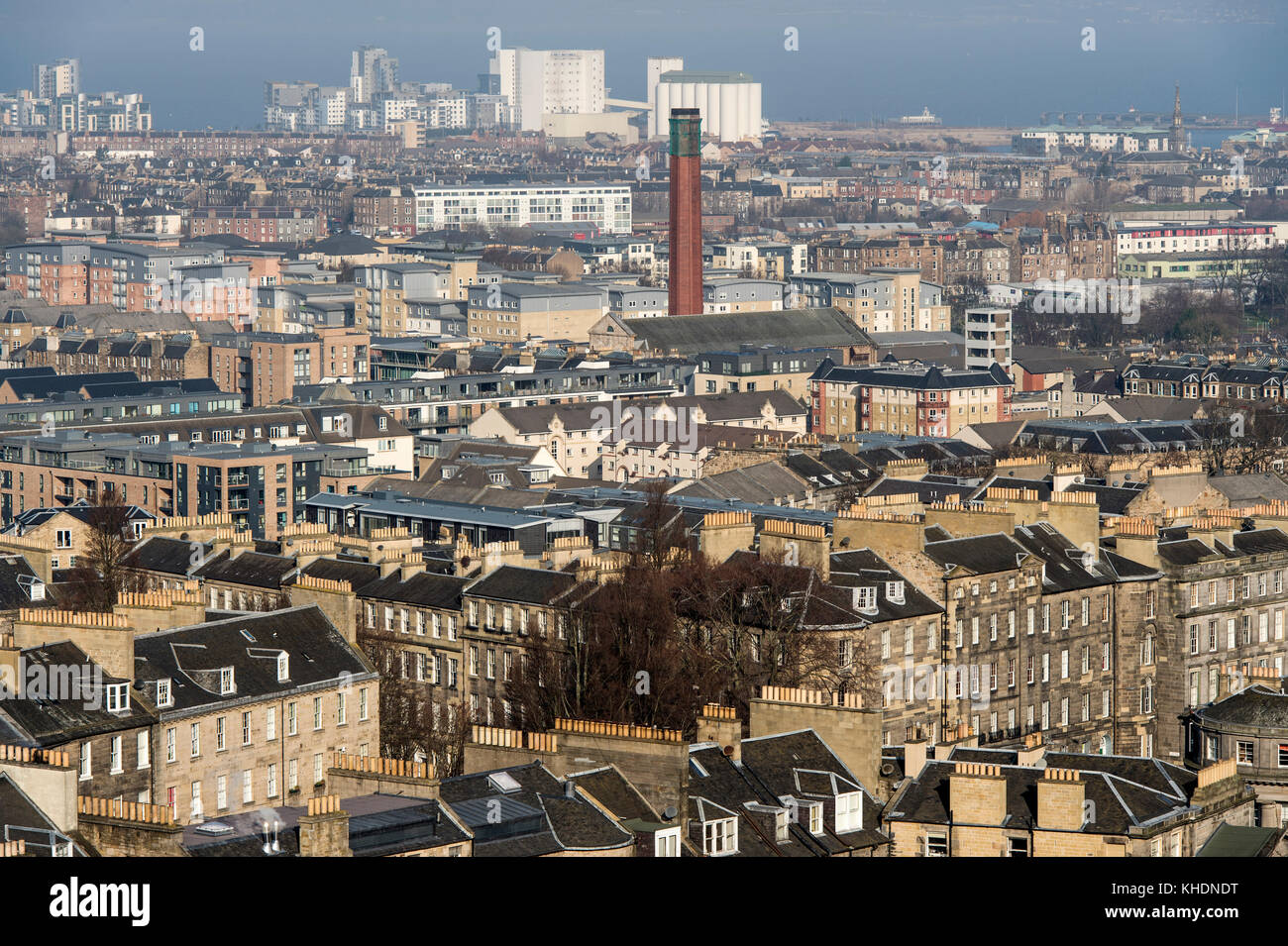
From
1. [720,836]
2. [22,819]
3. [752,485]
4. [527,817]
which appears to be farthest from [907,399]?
[22,819]

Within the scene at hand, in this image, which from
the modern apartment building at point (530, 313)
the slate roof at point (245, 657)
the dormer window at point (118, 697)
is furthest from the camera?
the modern apartment building at point (530, 313)

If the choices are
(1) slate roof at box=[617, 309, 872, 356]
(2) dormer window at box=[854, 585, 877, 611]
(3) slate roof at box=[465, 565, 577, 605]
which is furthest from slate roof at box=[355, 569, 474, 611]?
(1) slate roof at box=[617, 309, 872, 356]

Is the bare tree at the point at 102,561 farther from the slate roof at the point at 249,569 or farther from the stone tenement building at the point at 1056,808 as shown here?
the stone tenement building at the point at 1056,808

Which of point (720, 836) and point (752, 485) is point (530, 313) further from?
point (720, 836)

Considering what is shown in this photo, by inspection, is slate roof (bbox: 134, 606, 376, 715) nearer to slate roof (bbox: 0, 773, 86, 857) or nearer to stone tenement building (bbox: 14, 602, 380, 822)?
stone tenement building (bbox: 14, 602, 380, 822)

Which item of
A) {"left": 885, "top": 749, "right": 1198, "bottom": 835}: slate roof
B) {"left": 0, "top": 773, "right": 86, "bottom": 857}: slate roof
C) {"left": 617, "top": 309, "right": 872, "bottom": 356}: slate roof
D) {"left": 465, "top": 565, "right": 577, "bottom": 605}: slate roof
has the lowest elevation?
{"left": 617, "top": 309, "right": 872, "bottom": 356}: slate roof

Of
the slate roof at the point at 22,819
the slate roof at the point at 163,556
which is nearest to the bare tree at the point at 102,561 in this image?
the slate roof at the point at 163,556
